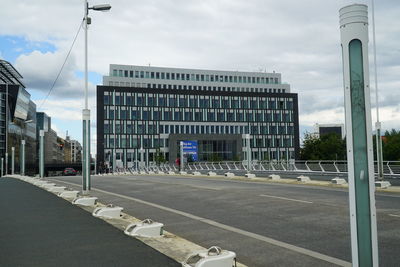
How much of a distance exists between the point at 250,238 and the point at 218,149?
98.0 metres

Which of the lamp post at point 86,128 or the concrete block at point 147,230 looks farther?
the lamp post at point 86,128

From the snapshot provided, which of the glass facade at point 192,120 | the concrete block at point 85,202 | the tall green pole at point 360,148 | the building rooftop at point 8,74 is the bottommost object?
the concrete block at point 85,202

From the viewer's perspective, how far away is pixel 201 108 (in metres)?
112

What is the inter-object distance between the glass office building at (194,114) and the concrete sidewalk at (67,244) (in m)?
85.9

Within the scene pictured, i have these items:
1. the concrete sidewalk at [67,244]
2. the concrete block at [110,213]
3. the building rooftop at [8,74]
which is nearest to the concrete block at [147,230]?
the concrete sidewalk at [67,244]

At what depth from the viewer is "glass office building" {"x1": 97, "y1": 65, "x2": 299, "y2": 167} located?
104188 mm

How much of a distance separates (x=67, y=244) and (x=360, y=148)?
553 centimetres

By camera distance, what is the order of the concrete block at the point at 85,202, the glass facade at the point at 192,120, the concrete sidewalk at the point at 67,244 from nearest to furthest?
the concrete sidewalk at the point at 67,244, the concrete block at the point at 85,202, the glass facade at the point at 192,120

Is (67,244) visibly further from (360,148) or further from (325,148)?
(325,148)

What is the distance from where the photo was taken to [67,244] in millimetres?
7316

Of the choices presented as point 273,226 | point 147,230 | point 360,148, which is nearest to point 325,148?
point 273,226

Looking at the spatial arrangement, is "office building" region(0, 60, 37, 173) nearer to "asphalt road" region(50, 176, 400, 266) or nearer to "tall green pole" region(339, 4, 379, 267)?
"asphalt road" region(50, 176, 400, 266)

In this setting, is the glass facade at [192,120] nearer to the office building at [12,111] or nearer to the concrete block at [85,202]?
the office building at [12,111]

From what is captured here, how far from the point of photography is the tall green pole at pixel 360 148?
139 inches
